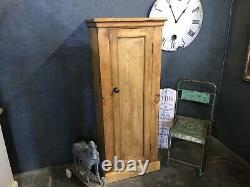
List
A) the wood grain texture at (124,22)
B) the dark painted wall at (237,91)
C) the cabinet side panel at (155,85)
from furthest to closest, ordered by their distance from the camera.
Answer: the dark painted wall at (237,91) → the cabinet side panel at (155,85) → the wood grain texture at (124,22)

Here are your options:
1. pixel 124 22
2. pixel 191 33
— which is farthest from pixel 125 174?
pixel 191 33

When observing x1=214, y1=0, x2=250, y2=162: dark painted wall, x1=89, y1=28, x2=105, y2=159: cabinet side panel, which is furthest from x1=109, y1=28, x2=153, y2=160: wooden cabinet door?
x1=214, y1=0, x2=250, y2=162: dark painted wall

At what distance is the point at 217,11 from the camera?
2.40 meters

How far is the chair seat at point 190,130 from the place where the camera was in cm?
212

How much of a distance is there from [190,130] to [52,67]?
4.77ft

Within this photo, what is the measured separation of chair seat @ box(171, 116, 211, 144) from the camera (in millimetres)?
2120

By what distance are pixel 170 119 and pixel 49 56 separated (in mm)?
1448

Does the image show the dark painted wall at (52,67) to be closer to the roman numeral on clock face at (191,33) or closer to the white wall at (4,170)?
the roman numeral on clock face at (191,33)

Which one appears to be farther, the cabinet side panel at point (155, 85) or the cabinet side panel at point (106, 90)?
the cabinet side panel at point (155, 85)

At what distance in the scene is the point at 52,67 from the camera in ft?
6.72

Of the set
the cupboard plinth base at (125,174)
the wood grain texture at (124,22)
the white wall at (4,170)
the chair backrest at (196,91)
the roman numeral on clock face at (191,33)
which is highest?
the wood grain texture at (124,22)

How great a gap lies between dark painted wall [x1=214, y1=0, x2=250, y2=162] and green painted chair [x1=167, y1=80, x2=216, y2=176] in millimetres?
204

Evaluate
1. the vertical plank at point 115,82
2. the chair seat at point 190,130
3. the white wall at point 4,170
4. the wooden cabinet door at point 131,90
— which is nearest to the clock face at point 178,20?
the wooden cabinet door at point 131,90

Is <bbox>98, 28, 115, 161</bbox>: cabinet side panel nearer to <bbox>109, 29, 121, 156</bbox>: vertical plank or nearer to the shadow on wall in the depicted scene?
<bbox>109, 29, 121, 156</bbox>: vertical plank
